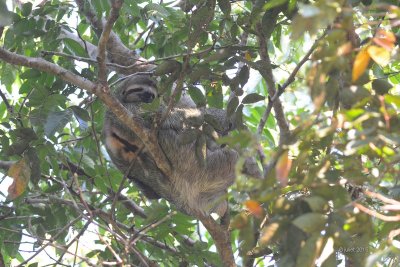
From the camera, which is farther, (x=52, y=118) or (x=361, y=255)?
(x=52, y=118)

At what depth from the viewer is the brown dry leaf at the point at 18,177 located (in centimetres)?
564

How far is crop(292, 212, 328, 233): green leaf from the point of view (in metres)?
2.81

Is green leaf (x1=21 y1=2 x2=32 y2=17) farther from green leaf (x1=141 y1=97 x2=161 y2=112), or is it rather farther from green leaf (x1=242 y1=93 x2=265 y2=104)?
green leaf (x1=242 y1=93 x2=265 y2=104)

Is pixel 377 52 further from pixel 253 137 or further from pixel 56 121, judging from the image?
pixel 56 121

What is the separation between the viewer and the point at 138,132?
521cm

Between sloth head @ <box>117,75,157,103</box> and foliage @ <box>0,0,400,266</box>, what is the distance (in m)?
0.38

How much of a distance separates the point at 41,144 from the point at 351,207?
143 inches

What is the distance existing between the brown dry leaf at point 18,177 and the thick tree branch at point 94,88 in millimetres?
910

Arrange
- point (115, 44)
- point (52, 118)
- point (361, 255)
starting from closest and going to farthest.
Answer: point (361, 255), point (52, 118), point (115, 44)

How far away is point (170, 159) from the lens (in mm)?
6730

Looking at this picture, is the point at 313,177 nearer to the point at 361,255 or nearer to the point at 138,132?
the point at 361,255

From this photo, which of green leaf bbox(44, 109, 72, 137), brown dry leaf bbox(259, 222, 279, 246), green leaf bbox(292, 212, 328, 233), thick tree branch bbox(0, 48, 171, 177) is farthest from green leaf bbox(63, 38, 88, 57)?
green leaf bbox(292, 212, 328, 233)

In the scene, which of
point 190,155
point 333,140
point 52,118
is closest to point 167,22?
point 190,155

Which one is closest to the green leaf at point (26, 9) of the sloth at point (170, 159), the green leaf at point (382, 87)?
the sloth at point (170, 159)
